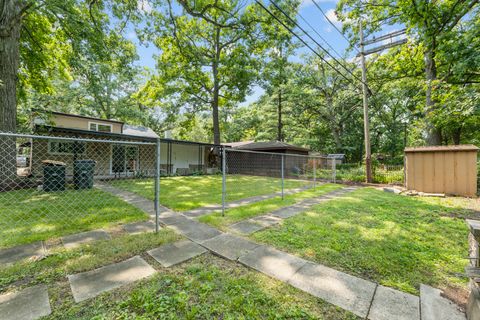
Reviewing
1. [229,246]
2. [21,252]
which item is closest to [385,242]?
[229,246]

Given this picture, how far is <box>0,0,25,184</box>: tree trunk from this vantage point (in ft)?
21.7

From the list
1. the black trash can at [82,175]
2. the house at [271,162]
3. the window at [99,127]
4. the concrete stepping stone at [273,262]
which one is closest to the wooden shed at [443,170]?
the house at [271,162]

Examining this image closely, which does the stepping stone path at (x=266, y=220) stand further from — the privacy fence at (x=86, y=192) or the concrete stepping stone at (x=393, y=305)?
the concrete stepping stone at (x=393, y=305)

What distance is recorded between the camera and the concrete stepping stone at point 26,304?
1.68 m

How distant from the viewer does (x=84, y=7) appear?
897 cm

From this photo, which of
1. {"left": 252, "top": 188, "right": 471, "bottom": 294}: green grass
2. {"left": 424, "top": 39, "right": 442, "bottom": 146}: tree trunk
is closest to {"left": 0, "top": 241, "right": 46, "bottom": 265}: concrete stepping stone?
{"left": 252, "top": 188, "right": 471, "bottom": 294}: green grass

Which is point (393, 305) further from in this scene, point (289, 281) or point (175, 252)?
point (175, 252)

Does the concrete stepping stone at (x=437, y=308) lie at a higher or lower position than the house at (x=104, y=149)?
lower

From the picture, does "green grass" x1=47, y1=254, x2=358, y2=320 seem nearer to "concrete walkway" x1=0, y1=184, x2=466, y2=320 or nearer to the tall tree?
"concrete walkway" x1=0, y1=184, x2=466, y2=320

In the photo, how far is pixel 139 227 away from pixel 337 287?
11.3 ft

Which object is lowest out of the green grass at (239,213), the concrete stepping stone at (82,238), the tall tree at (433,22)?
the green grass at (239,213)

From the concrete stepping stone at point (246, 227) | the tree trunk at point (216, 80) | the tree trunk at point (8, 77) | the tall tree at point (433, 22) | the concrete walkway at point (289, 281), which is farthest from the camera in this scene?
the tree trunk at point (216, 80)

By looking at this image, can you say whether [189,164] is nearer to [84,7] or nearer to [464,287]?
[84,7]

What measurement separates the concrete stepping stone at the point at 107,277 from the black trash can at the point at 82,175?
674 cm
